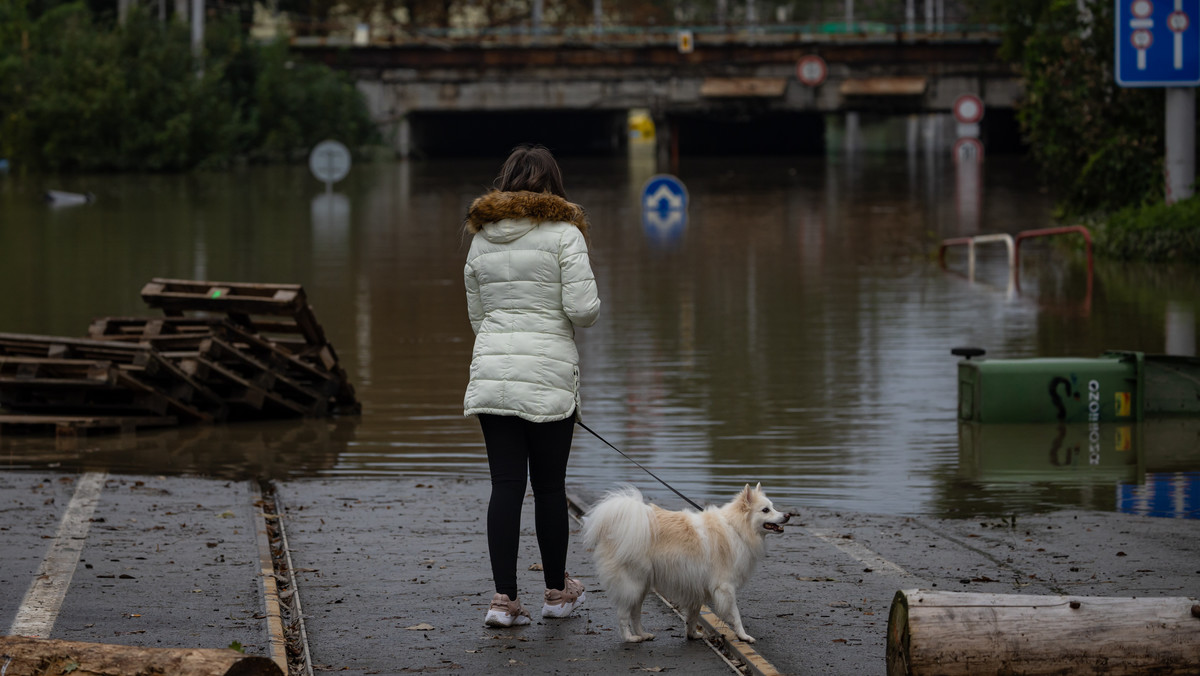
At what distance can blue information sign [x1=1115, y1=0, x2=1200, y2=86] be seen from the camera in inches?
800

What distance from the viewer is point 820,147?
67.1 metres

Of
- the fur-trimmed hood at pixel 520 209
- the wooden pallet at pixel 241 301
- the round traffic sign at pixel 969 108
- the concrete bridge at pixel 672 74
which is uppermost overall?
the concrete bridge at pixel 672 74

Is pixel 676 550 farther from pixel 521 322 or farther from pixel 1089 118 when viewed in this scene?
pixel 1089 118

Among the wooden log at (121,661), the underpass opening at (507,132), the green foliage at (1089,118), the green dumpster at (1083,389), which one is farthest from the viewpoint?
the underpass opening at (507,132)

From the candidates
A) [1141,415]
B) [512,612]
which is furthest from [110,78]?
[512,612]

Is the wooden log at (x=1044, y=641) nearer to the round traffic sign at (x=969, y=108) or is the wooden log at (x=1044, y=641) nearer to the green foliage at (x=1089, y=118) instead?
the green foliage at (x=1089, y=118)

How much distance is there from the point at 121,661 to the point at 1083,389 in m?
8.20

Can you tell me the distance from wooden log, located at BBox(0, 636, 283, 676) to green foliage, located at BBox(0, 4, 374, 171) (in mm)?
47015

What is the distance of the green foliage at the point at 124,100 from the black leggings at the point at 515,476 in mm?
46103

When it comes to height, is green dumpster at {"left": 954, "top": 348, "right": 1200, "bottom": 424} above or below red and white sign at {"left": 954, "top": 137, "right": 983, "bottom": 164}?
below

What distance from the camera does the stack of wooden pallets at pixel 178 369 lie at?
1080cm

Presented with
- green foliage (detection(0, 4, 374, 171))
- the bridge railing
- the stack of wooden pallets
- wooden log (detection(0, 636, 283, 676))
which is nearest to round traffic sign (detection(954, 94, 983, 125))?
the bridge railing

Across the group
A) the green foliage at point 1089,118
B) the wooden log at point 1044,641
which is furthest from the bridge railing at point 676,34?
the wooden log at point 1044,641

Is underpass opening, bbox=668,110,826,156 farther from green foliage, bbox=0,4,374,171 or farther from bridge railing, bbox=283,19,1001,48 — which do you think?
green foliage, bbox=0,4,374,171
